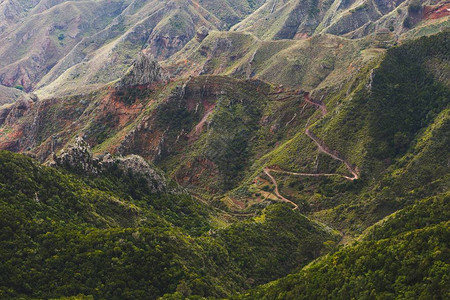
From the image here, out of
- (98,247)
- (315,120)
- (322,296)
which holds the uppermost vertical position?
(98,247)

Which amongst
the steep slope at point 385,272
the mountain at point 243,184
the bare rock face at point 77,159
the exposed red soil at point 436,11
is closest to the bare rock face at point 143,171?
the mountain at point 243,184

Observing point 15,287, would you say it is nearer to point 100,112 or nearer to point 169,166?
point 169,166

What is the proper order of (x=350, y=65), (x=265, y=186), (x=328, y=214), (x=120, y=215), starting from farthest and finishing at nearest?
1. (x=350, y=65)
2. (x=265, y=186)
3. (x=328, y=214)
4. (x=120, y=215)

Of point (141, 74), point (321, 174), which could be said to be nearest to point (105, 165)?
point (321, 174)

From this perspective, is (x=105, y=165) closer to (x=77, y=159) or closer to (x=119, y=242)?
(x=77, y=159)

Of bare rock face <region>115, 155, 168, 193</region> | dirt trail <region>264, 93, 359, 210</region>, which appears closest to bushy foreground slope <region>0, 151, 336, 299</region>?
bare rock face <region>115, 155, 168, 193</region>

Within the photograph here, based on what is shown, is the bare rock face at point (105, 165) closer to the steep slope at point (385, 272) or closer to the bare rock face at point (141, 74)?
the steep slope at point (385, 272)

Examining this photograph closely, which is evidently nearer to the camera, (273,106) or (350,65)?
(273,106)

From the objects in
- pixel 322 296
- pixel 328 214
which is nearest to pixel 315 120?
pixel 328 214

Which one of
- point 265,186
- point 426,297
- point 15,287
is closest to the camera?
point 426,297
